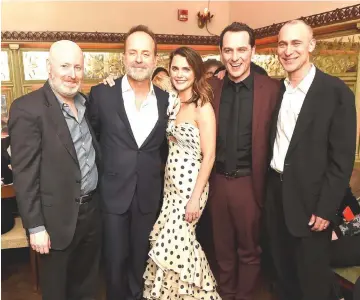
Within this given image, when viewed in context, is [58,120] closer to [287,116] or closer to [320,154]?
[287,116]

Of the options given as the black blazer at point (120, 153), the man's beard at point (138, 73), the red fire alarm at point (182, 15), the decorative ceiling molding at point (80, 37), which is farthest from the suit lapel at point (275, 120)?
the red fire alarm at point (182, 15)

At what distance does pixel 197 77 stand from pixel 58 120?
840 mm

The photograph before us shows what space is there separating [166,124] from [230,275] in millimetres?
1054

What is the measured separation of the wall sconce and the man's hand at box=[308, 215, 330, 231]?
3287 mm

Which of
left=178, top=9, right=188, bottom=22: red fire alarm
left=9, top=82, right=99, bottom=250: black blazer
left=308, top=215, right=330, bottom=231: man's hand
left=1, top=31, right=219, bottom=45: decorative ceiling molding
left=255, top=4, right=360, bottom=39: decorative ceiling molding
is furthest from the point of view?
left=178, top=9, right=188, bottom=22: red fire alarm

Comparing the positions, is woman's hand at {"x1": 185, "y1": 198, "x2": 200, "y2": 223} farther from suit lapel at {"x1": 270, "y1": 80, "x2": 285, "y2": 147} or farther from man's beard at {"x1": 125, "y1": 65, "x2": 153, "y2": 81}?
man's beard at {"x1": 125, "y1": 65, "x2": 153, "y2": 81}

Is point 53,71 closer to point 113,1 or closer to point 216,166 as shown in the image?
point 216,166

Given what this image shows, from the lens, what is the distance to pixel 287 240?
2090 millimetres

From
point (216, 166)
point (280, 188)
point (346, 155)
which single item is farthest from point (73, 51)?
point (346, 155)

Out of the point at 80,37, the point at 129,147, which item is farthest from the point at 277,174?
the point at 80,37

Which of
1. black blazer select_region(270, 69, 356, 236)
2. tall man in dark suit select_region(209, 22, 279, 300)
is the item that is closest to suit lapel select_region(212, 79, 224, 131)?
tall man in dark suit select_region(209, 22, 279, 300)

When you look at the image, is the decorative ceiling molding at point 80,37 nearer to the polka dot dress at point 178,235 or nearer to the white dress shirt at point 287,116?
the polka dot dress at point 178,235

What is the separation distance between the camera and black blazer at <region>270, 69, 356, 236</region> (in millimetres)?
1815

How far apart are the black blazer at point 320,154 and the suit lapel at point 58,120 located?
1.09 m
